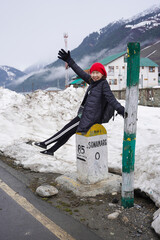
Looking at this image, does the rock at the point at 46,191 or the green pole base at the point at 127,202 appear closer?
the green pole base at the point at 127,202

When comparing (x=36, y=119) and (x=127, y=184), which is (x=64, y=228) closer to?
(x=127, y=184)

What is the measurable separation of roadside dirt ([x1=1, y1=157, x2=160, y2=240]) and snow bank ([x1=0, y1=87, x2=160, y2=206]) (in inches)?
10.6

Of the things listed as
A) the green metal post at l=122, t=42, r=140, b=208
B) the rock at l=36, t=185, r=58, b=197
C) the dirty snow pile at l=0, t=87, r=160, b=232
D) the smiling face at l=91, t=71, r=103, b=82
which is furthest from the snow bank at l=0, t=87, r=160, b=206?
the smiling face at l=91, t=71, r=103, b=82

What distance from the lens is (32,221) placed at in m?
2.61

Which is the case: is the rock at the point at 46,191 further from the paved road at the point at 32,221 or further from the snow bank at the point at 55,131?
the snow bank at the point at 55,131

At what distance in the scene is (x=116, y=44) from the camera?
6624 inches

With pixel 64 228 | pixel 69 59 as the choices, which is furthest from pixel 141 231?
pixel 69 59

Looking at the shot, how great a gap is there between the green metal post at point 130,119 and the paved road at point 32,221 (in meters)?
0.76

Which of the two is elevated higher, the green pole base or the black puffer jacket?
the black puffer jacket

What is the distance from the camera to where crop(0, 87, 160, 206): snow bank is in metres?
3.68

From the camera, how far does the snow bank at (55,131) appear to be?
12.1ft

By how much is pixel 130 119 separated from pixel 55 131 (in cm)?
614

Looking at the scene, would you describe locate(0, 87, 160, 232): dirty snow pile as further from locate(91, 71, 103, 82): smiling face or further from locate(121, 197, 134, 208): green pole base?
locate(91, 71, 103, 82): smiling face

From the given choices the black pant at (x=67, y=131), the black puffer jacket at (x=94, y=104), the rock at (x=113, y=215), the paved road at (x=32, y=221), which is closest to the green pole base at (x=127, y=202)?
the rock at (x=113, y=215)
